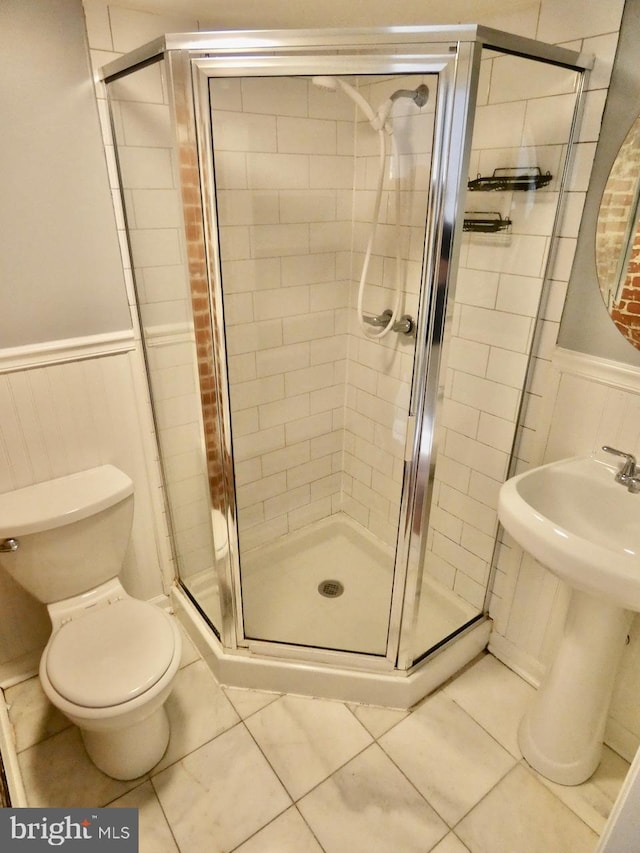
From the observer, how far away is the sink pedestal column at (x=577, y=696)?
1408 millimetres

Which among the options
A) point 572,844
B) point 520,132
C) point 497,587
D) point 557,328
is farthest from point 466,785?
point 520,132

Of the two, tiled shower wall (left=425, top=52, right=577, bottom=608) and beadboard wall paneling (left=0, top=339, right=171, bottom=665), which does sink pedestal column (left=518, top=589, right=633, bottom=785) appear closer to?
tiled shower wall (left=425, top=52, right=577, bottom=608)

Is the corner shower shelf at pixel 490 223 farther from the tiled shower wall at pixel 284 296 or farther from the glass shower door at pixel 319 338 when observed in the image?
the tiled shower wall at pixel 284 296

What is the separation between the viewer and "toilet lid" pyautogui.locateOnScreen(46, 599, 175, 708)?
137 centimetres

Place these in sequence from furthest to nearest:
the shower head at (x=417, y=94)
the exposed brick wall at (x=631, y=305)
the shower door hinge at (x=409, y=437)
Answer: the shower door hinge at (x=409, y=437) < the exposed brick wall at (x=631, y=305) < the shower head at (x=417, y=94)

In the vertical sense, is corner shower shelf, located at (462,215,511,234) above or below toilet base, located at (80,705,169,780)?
above

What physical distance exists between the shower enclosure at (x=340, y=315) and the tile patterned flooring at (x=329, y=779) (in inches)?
4.7

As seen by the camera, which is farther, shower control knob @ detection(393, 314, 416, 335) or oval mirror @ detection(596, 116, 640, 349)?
shower control knob @ detection(393, 314, 416, 335)

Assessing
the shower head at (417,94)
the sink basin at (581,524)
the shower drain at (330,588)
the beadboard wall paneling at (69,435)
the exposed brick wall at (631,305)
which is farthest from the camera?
the shower drain at (330,588)

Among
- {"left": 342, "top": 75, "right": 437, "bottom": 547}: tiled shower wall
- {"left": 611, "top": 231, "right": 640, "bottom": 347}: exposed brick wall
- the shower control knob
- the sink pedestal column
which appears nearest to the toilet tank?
{"left": 342, "top": 75, "right": 437, "bottom": 547}: tiled shower wall

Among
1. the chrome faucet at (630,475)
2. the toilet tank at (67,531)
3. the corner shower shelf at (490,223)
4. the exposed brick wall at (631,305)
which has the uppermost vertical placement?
the corner shower shelf at (490,223)

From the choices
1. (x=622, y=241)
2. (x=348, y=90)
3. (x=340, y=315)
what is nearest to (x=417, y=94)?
(x=348, y=90)

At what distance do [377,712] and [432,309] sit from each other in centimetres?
138

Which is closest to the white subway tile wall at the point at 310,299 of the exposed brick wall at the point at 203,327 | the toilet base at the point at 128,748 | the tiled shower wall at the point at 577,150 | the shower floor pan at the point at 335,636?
the exposed brick wall at the point at 203,327
